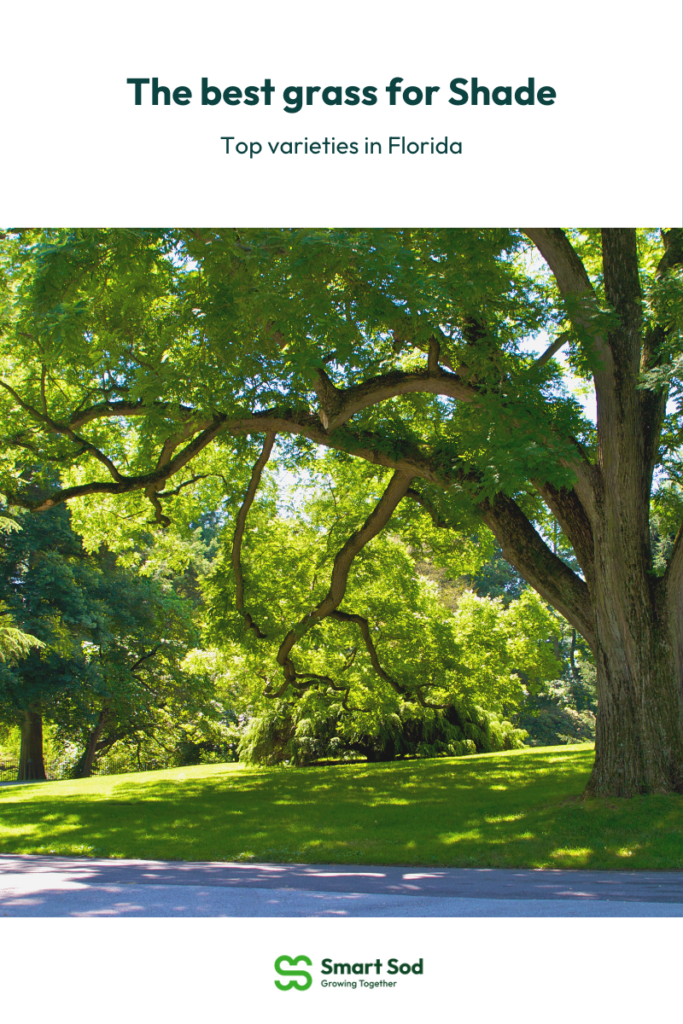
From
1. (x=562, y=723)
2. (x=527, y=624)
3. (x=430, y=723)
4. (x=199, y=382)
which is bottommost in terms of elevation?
(x=562, y=723)

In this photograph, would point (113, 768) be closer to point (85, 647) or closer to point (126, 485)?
point (85, 647)

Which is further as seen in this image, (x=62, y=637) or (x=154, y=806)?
(x=62, y=637)

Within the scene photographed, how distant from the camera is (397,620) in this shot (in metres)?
18.8

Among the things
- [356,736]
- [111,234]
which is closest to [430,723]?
[356,736]

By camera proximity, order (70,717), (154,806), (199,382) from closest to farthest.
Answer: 1. (199,382)
2. (154,806)
3. (70,717)

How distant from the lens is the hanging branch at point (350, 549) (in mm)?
14180

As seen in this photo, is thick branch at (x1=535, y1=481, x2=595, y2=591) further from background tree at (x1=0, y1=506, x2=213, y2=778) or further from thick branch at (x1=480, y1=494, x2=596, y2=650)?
background tree at (x1=0, y1=506, x2=213, y2=778)

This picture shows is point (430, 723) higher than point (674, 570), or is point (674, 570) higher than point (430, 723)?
point (674, 570)

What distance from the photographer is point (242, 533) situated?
15164mm

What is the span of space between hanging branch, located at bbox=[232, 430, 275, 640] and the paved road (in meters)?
6.81

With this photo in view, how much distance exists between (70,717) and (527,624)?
16513 mm

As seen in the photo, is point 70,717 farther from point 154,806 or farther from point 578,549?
point 578,549

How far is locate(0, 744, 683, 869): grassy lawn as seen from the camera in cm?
912

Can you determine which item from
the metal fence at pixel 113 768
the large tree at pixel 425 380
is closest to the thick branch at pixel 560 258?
the large tree at pixel 425 380
